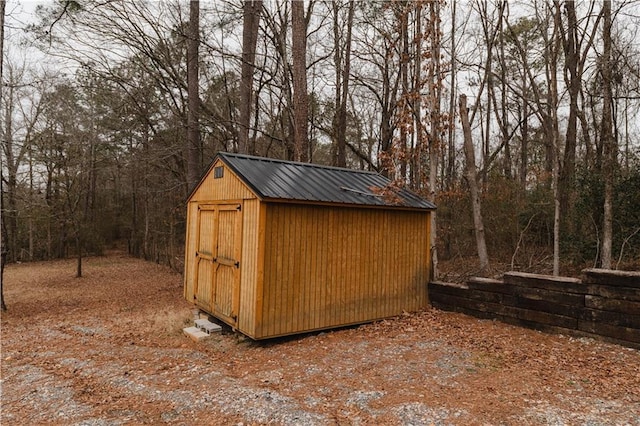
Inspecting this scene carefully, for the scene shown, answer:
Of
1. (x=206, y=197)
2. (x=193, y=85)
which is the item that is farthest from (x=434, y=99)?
(x=193, y=85)

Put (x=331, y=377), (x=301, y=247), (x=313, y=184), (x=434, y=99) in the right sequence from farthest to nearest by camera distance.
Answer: (x=434, y=99)
(x=313, y=184)
(x=301, y=247)
(x=331, y=377)

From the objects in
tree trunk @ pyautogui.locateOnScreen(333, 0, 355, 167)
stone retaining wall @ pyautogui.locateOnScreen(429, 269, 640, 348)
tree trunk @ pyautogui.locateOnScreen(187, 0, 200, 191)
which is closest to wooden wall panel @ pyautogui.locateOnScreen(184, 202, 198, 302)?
tree trunk @ pyautogui.locateOnScreen(187, 0, 200, 191)

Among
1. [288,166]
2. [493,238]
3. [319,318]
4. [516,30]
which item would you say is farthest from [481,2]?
[319,318]

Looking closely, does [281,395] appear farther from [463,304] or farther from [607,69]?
[607,69]

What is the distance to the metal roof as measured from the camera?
17.3 ft

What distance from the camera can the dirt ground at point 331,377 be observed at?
10.7 ft

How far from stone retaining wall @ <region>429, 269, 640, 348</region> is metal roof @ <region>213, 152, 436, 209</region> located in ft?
5.71

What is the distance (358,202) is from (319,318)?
184 centimetres

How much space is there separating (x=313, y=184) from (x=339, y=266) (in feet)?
4.35

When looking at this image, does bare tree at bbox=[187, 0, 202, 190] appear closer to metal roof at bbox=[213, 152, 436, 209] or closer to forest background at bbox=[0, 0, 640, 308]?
forest background at bbox=[0, 0, 640, 308]

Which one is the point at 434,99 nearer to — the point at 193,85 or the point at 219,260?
the point at 219,260

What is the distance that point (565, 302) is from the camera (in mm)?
5082

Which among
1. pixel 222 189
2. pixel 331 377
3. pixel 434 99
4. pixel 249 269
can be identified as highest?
pixel 434 99

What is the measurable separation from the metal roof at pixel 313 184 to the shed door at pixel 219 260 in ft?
1.90
